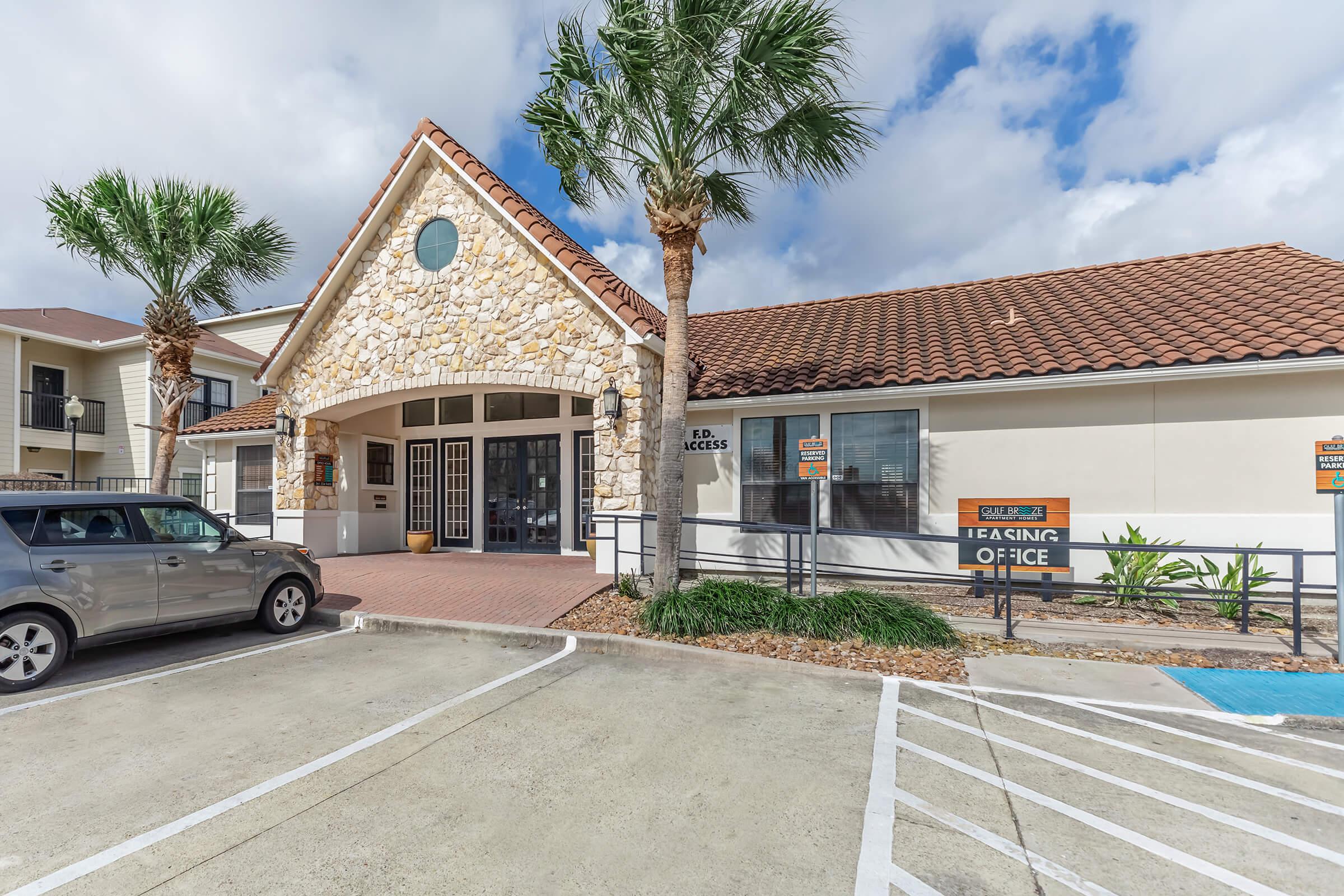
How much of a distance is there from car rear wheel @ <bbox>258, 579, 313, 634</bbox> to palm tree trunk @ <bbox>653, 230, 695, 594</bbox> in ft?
13.6

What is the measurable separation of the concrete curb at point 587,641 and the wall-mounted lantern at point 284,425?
6.10 m

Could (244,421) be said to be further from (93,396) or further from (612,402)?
(93,396)

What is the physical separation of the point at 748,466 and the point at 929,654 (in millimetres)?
4962

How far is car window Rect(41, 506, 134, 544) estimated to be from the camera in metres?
5.71

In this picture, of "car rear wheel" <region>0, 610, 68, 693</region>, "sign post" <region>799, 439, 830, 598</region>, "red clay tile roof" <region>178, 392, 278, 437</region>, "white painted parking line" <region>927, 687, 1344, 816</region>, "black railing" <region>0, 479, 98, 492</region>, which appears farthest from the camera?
"black railing" <region>0, 479, 98, 492</region>

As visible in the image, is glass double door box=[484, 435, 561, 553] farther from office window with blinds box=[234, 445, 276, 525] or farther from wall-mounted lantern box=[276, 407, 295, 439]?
office window with blinds box=[234, 445, 276, 525]

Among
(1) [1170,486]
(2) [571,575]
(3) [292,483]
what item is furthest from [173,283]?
(1) [1170,486]

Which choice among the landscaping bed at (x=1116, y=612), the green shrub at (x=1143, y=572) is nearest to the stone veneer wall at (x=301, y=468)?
the landscaping bed at (x=1116, y=612)

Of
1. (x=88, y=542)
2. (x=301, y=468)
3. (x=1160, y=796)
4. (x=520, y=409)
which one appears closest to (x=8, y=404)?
(x=301, y=468)

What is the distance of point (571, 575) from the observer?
10.1 m

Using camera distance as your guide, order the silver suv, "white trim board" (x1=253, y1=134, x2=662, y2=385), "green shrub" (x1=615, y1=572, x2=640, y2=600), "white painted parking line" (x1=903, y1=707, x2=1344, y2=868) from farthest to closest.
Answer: "white trim board" (x1=253, y1=134, x2=662, y2=385) < "green shrub" (x1=615, y1=572, x2=640, y2=600) < the silver suv < "white painted parking line" (x1=903, y1=707, x2=1344, y2=868)

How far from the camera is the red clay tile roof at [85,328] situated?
68.1ft

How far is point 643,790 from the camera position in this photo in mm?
3705

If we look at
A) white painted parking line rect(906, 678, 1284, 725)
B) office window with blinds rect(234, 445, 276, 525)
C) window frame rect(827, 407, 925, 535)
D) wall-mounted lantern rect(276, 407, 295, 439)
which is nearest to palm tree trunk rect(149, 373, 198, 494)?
wall-mounted lantern rect(276, 407, 295, 439)
